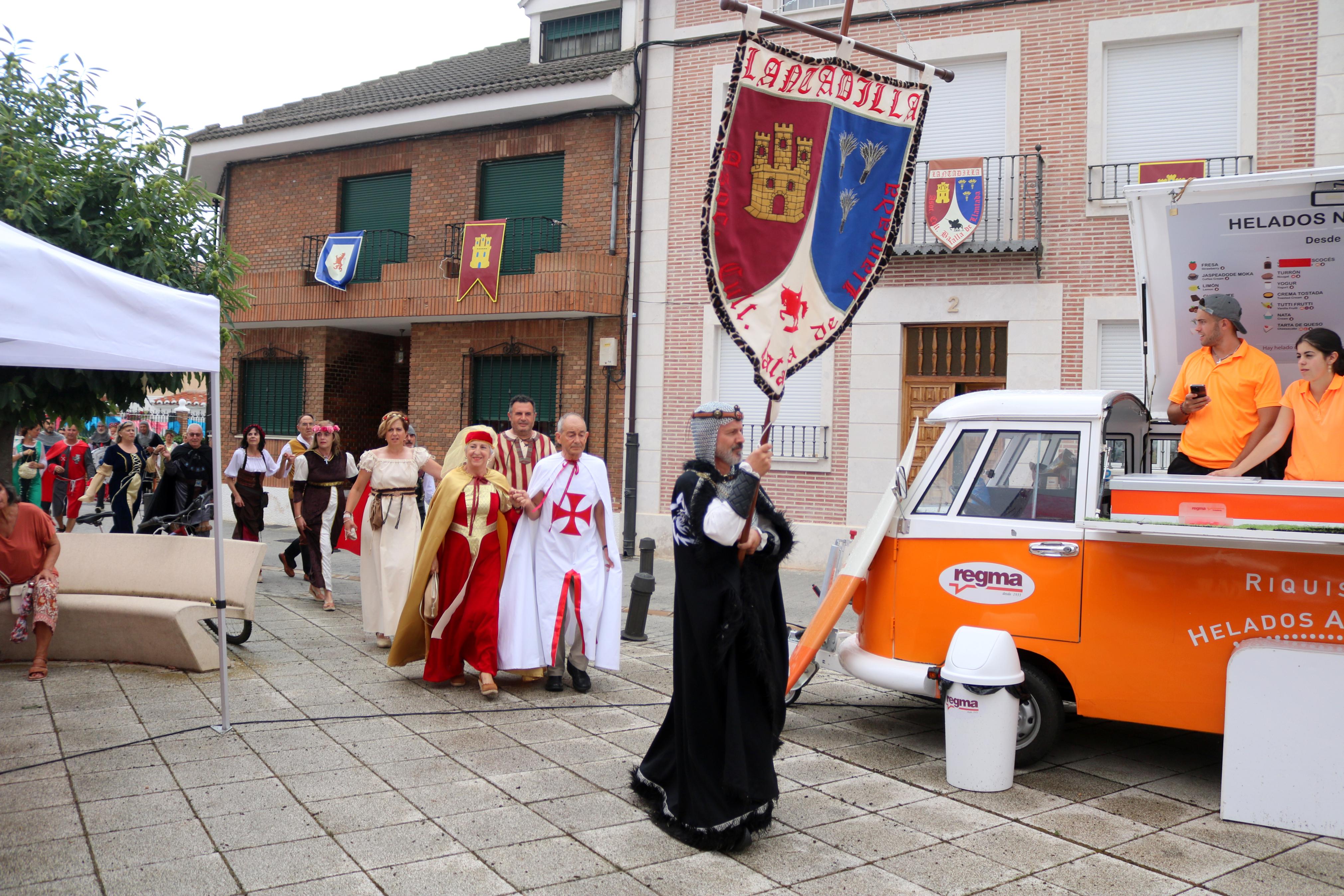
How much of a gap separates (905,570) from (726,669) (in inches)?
73.4

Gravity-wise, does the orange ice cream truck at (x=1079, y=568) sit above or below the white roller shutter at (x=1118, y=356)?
below

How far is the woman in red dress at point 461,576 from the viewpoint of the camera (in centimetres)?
A: 704

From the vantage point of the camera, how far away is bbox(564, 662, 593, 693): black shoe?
714 cm

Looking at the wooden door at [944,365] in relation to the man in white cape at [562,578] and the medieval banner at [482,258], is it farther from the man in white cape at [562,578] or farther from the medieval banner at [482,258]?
the man in white cape at [562,578]

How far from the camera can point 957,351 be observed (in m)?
14.2

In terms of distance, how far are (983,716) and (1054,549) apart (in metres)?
0.96

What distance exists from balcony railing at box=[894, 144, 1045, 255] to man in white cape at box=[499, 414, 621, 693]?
7911mm

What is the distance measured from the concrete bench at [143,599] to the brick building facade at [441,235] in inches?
347

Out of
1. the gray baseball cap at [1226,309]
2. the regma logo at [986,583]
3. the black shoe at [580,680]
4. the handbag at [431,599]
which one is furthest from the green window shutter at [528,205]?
the regma logo at [986,583]

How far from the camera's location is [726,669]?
4469mm

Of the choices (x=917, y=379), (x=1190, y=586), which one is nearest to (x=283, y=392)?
(x=917, y=379)

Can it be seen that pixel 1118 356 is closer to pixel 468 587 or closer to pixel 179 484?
pixel 468 587

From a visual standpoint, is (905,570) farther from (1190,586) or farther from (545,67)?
(545,67)

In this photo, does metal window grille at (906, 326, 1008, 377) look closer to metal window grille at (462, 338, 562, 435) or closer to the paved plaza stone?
metal window grille at (462, 338, 562, 435)
